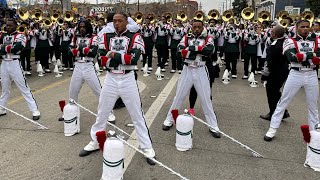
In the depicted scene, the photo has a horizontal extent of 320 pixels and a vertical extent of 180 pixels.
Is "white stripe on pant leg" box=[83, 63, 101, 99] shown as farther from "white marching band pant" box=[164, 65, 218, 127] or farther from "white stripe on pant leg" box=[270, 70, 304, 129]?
"white stripe on pant leg" box=[270, 70, 304, 129]

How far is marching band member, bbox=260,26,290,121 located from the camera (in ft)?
22.8

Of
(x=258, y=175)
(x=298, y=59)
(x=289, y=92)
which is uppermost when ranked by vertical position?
(x=298, y=59)

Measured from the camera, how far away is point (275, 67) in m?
7.13

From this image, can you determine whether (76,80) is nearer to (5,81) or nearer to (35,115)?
(35,115)

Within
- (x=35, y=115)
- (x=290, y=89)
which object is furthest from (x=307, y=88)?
(x=35, y=115)

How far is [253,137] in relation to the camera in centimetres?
621

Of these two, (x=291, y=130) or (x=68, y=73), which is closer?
(x=291, y=130)

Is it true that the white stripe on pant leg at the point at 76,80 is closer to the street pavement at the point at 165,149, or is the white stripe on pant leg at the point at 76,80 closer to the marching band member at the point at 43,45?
the street pavement at the point at 165,149

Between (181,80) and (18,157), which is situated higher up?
(181,80)

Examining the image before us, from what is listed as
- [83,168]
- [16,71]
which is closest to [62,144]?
[83,168]

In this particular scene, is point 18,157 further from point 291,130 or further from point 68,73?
point 68,73

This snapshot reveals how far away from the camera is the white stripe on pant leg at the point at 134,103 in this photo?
16.1ft

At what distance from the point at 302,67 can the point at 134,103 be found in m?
2.89

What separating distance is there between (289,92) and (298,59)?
0.63 meters
